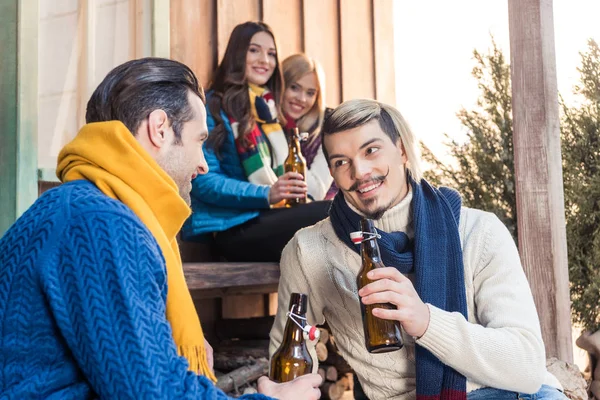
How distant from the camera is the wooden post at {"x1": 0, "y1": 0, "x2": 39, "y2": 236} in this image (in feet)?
10.1

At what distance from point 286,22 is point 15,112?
212 cm

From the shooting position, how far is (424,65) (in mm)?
10062

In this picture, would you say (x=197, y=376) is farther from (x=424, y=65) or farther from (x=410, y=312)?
(x=424, y=65)

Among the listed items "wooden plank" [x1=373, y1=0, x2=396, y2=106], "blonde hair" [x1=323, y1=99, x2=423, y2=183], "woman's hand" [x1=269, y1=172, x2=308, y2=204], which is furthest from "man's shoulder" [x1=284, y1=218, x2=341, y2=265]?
"wooden plank" [x1=373, y1=0, x2=396, y2=106]

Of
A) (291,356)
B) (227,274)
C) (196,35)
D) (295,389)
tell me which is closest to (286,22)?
(196,35)

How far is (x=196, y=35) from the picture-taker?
13.4ft

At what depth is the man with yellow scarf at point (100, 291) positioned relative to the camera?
132cm

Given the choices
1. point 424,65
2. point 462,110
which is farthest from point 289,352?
point 424,65

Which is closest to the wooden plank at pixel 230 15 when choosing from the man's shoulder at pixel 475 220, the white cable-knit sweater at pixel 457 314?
the white cable-knit sweater at pixel 457 314

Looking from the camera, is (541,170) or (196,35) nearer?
(541,170)

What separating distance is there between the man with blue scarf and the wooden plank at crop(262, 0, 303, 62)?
7.30 ft

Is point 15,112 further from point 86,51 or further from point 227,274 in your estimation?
point 227,274

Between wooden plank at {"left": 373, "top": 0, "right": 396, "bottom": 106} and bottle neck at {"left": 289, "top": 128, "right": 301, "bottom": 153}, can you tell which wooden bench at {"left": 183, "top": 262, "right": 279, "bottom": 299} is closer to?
bottle neck at {"left": 289, "top": 128, "right": 301, "bottom": 153}

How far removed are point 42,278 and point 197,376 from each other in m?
0.35
